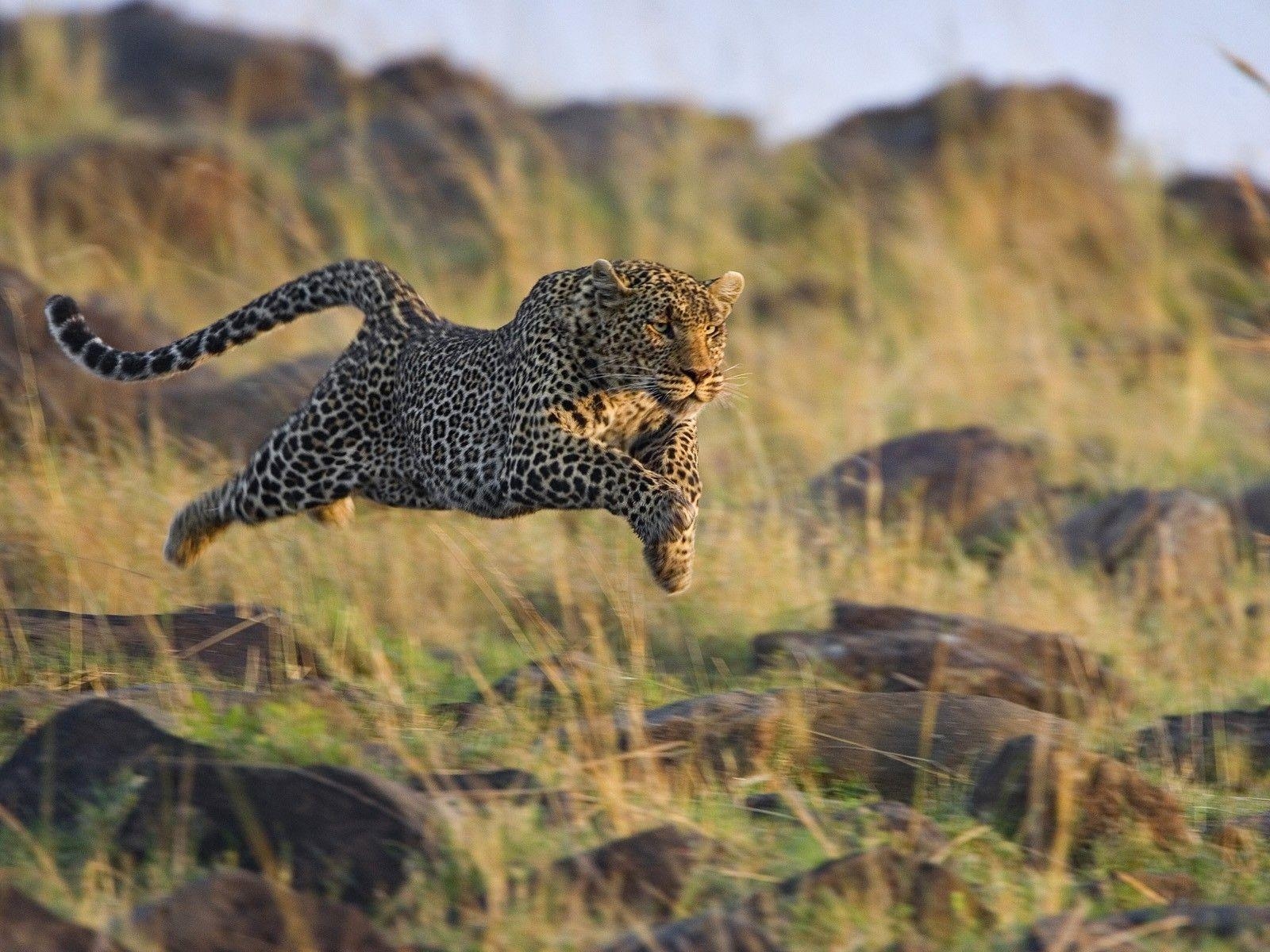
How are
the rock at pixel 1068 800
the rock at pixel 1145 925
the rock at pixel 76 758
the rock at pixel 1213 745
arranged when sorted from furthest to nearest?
1. the rock at pixel 1213 745
2. the rock at pixel 1068 800
3. the rock at pixel 76 758
4. the rock at pixel 1145 925

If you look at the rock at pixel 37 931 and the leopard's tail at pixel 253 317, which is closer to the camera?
the rock at pixel 37 931

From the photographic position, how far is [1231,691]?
710cm

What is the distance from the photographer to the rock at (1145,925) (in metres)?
3.79

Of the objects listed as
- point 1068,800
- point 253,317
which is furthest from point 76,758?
point 253,317

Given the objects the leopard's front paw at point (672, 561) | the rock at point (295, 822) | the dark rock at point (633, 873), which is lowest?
the dark rock at point (633, 873)

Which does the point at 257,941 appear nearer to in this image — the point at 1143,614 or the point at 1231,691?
the point at 1231,691

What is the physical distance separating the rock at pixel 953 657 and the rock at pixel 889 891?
2.01m

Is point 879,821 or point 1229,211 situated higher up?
point 1229,211

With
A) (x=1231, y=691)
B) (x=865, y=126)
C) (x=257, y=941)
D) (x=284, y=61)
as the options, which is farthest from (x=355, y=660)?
(x=284, y=61)

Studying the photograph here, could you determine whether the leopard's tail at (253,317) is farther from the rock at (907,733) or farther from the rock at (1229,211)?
the rock at (1229,211)

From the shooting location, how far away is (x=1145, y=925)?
156 inches

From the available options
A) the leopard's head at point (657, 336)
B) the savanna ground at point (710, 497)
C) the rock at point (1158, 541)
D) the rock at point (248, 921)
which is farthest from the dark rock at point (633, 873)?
the rock at point (1158, 541)

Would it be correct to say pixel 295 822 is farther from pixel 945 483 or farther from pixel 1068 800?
pixel 945 483

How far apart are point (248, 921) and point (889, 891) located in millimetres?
1287
